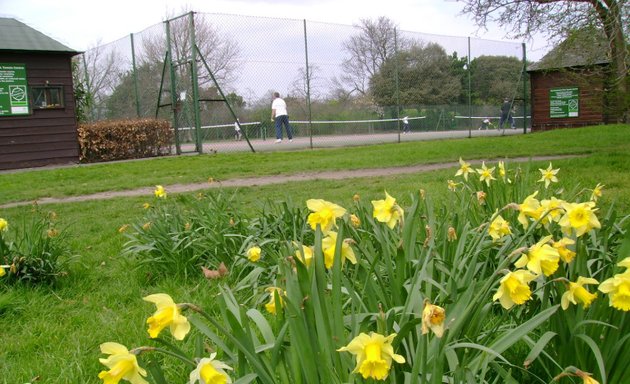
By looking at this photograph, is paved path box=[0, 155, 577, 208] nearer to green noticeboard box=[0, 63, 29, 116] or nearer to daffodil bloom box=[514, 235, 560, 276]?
daffodil bloom box=[514, 235, 560, 276]

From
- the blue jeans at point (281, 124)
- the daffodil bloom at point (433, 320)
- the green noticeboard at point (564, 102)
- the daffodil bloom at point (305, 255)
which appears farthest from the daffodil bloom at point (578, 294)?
the green noticeboard at point (564, 102)

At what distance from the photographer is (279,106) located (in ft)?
46.1

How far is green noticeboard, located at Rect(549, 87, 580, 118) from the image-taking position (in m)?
21.4

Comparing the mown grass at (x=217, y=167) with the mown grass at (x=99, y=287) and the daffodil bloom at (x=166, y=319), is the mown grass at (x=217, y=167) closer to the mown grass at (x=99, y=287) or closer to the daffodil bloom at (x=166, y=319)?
the mown grass at (x=99, y=287)

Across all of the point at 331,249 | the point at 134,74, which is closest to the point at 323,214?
the point at 331,249

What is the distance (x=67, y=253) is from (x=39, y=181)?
6.40 meters

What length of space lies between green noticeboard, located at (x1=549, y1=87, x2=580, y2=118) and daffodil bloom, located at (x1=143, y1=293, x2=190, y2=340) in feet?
75.3

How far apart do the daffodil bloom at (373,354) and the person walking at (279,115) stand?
13.3 m

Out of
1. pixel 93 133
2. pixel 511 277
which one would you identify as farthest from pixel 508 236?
pixel 93 133

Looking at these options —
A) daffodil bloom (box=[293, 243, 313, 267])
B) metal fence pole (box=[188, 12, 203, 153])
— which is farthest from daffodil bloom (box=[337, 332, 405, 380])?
→ metal fence pole (box=[188, 12, 203, 153])

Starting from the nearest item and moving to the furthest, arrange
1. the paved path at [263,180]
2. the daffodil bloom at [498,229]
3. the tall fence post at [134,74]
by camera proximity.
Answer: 1. the daffodil bloom at [498,229]
2. the paved path at [263,180]
3. the tall fence post at [134,74]

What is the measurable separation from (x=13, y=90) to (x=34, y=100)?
1.74 feet

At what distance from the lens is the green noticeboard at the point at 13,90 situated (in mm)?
12602

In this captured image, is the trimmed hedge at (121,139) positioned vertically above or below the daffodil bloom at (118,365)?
above
